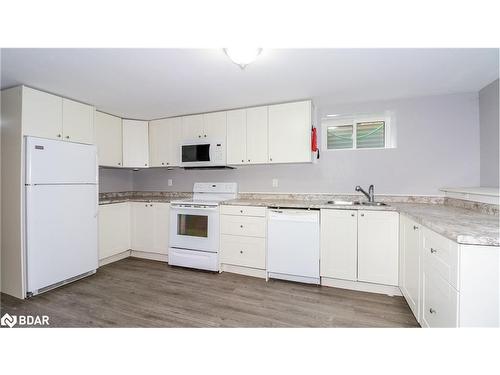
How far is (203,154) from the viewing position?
3.16m

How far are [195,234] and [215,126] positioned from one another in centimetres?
156

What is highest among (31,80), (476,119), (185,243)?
(31,80)

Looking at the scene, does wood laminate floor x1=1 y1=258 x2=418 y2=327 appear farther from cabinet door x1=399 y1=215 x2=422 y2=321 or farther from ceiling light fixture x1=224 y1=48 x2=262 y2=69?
ceiling light fixture x1=224 y1=48 x2=262 y2=69

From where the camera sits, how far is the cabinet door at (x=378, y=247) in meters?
2.21

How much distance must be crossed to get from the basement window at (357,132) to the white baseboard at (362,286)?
168 cm

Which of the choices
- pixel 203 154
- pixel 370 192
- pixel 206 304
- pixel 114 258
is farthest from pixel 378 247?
pixel 114 258

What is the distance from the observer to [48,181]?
227 centimetres

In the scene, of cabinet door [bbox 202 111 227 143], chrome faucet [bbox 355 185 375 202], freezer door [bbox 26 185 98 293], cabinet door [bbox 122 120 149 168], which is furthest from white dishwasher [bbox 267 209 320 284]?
cabinet door [bbox 122 120 149 168]

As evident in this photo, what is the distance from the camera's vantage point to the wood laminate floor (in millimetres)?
1818

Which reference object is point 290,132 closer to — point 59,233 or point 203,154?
point 203,154

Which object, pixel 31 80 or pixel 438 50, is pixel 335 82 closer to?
pixel 438 50

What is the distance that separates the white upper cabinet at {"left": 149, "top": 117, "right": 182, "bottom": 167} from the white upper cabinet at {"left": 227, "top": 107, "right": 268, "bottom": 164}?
2.95 ft
